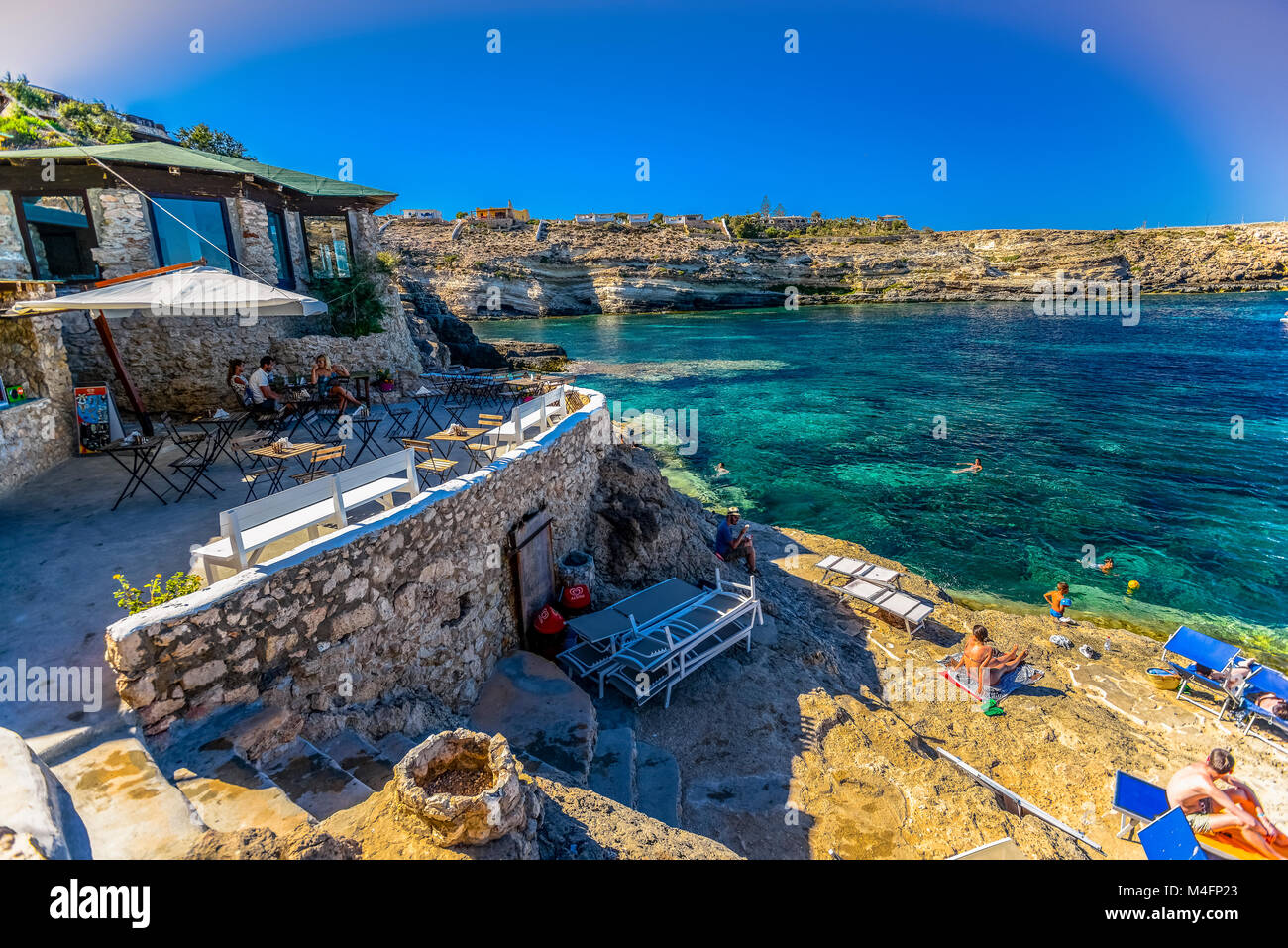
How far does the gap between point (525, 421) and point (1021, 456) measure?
20760 millimetres

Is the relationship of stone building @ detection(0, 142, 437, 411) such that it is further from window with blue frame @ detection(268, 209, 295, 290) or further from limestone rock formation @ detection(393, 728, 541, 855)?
limestone rock formation @ detection(393, 728, 541, 855)

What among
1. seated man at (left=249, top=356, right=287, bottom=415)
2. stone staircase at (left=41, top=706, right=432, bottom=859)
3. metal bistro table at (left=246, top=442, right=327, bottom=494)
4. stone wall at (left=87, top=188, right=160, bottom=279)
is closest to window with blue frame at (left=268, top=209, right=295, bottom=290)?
stone wall at (left=87, top=188, right=160, bottom=279)

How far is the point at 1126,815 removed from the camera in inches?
257

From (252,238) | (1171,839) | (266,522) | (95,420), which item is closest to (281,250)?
(252,238)

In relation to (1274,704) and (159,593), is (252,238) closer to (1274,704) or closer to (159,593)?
(159,593)

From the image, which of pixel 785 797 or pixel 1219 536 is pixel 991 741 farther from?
pixel 1219 536

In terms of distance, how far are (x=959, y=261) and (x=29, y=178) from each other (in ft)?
367

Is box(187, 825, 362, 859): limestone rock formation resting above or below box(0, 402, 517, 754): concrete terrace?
below

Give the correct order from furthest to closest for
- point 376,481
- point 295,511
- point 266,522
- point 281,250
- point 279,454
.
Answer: point 281,250
point 279,454
point 376,481
point 295,511
point 266,522

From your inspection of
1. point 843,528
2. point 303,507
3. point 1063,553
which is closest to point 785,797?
point 303,507

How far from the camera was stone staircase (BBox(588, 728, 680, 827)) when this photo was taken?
5.68 metres

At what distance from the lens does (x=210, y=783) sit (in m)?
3.80

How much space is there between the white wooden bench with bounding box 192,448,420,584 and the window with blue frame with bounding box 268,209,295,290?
12401mm

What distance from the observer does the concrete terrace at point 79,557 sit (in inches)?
156
